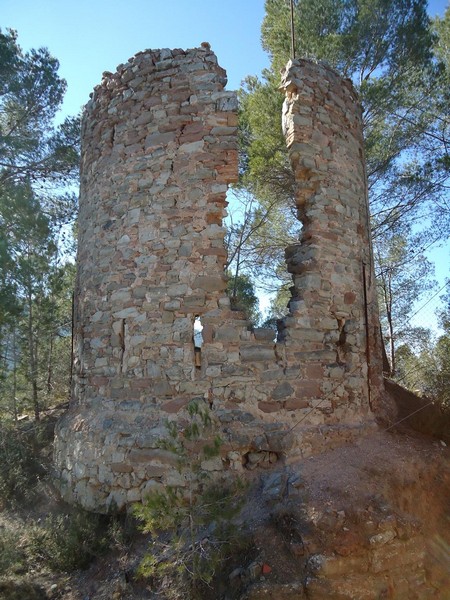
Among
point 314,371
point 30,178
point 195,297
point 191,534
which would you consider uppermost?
point 30,178

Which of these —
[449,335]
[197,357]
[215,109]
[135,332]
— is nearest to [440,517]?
[197,357]

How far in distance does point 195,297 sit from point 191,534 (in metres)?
2.25

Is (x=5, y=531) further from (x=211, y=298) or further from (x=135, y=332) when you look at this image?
(x=211, y=298)

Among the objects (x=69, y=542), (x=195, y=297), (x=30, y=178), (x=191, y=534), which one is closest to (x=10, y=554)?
(x=69, y=542)

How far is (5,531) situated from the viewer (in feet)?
15.8

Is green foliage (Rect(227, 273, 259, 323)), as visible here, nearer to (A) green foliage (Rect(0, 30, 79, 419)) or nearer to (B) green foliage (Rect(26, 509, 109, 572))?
(A) green foliage (Rect(0, 30, 79, 419))

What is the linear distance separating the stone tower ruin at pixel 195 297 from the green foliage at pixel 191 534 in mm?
437

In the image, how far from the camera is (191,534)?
362cm

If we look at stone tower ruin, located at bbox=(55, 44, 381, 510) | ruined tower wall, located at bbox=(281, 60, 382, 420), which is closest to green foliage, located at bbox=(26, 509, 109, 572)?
stone tower ruin, located at bbox=(55, 44, 381, 510)

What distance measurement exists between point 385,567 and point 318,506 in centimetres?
65

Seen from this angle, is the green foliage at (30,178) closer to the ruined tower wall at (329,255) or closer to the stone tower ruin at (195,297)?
the stone tower ruin at (195,297)

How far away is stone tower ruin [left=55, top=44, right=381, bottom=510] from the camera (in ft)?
15.6

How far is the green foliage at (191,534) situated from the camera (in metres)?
3.51

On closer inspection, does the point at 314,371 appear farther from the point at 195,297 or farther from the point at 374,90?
the point at 374,90
